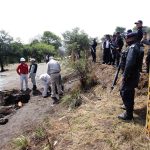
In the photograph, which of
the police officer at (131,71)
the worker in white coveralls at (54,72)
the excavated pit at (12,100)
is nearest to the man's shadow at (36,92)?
the excavated pit at (12,100)

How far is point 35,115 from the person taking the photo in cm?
1148

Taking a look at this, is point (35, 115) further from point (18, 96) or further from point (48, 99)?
point (18, 96)

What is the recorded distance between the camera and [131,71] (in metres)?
6.89

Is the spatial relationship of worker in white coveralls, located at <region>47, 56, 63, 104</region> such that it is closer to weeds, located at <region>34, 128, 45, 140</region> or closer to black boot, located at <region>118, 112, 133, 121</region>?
weeds, located at <region>34, 128, 45, 140</region>

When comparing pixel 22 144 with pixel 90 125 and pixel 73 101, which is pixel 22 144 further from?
pixel 73 101

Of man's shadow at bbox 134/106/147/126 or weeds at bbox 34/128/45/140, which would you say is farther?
weeds at bbox 34/128/45/140

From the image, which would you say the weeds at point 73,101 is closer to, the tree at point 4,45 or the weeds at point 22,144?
the weeds at point 22,144

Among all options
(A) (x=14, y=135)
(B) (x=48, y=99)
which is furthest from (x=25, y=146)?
(B) (x=48, y=99)

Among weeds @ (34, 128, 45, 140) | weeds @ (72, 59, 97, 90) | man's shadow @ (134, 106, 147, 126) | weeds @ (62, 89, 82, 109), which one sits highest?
weeds @ (72, 59, 97, 90)

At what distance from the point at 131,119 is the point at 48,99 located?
23.3ft

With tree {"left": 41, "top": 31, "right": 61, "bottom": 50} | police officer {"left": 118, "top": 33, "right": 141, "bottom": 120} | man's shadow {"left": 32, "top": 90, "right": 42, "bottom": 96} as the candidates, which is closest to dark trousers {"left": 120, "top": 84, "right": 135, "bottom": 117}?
police officer {"left": 118, "top": 33, "right": 141, "bottom": 120}

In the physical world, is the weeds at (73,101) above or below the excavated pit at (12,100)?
above

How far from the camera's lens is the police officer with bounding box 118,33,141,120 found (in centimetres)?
682

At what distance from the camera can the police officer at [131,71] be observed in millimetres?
6816
